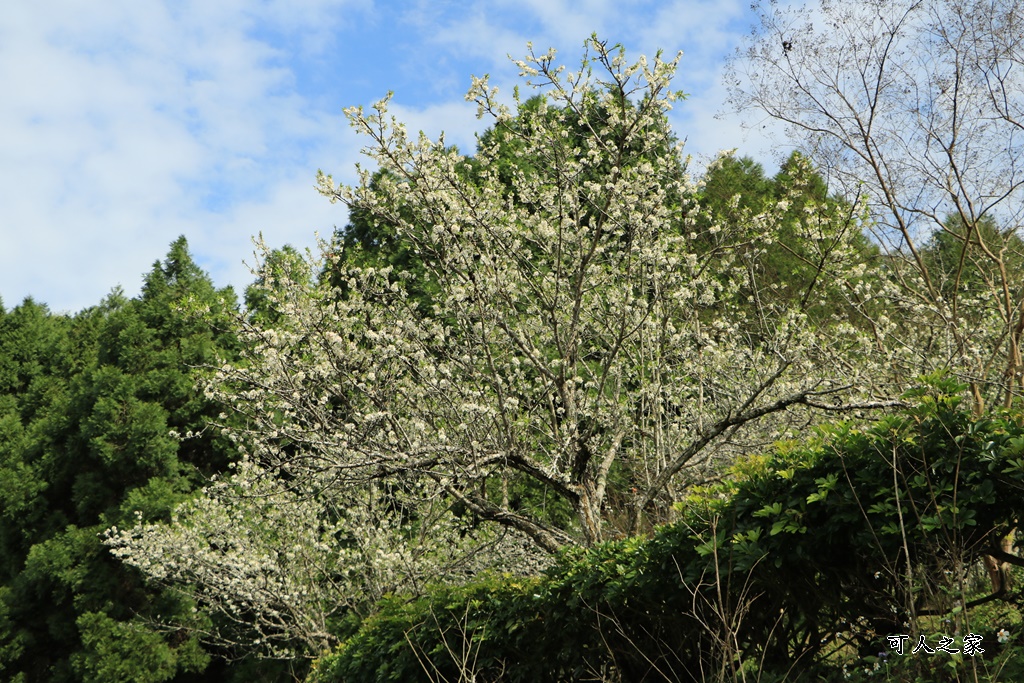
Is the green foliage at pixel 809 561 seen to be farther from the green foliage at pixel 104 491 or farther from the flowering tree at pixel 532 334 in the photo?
the green foliage at pixel 104 491

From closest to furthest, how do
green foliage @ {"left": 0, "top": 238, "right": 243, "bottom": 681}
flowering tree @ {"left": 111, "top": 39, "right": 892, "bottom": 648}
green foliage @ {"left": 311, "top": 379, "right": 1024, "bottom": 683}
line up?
green foliage @ {"left": 311, "top": 379, "right": 1024, "bottom": 683}, flowering tree @ {"left": 111, "top": 39, "right": 892, "bottom": 648}, green foliage @ {"left": 0, "top": 238, "right": 243, "bottom": 681}

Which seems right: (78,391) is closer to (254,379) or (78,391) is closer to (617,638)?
(254,379)

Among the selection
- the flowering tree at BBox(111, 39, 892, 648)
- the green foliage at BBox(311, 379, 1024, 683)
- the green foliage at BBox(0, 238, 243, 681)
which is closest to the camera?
the green foliage at BBox(311, 379, 1024, 683)

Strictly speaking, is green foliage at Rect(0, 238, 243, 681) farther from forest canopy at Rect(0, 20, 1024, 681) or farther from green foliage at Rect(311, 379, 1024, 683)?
green foliage at Rect(311, 379, 1024, 683)

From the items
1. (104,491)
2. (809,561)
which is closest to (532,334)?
(809,561)

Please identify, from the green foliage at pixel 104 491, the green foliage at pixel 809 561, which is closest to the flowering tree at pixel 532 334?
the green foliage at pixel 809 561

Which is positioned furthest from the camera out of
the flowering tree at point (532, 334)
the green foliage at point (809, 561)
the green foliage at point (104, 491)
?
the green foliage at point (104, 491)

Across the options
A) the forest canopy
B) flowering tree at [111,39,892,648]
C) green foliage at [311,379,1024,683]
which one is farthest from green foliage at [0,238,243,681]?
green foliage at [311,379,1024,683]

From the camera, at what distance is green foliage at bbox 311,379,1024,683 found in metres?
3.13

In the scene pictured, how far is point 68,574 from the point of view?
14211 mm

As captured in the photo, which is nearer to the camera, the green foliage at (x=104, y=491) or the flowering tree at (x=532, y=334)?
the flowering tree at (x=532, y=334)

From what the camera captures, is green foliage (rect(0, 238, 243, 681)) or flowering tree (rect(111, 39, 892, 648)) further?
green foliage (rect(0, 238, 243, 681))

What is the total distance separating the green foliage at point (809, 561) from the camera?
3135 mm

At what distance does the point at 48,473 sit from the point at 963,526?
1675cm
